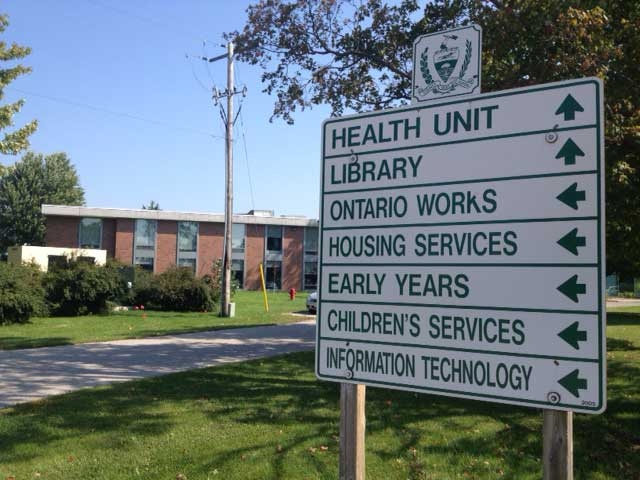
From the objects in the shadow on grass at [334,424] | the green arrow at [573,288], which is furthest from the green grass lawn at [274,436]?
the green arrow at [573,288]

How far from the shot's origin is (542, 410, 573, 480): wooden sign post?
229cm

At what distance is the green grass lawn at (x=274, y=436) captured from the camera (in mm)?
5316

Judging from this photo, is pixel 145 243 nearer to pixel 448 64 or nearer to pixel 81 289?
pixel 81 289

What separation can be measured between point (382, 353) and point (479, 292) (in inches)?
19.9

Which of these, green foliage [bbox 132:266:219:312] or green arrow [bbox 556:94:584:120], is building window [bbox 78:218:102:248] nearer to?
green foliage [bbox 132:266:219:312]

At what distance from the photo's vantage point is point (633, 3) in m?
8.66

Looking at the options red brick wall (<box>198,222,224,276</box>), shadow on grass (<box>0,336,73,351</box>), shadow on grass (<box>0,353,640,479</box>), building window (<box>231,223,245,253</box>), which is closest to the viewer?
shadow on grass (<box>0,353,640,479</box>)

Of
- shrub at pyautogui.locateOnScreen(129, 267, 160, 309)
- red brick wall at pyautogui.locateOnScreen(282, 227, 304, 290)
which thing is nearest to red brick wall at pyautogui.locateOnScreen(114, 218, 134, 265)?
red brick wall at pyautogui.locateOnScreen(282, 227, 304, 290)

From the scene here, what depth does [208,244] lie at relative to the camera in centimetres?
5325

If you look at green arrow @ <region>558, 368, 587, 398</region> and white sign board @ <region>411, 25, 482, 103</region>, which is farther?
white sign board @ <region>411, 25, 482, 103</region>

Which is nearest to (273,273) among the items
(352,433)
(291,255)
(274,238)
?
(291,255)

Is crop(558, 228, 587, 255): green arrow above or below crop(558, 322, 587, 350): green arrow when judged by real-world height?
above

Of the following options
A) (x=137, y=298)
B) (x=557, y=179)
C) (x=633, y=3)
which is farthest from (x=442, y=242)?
(x=137, y=298)

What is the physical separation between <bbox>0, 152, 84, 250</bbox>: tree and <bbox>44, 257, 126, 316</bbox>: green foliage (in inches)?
1650
